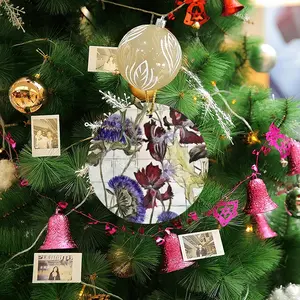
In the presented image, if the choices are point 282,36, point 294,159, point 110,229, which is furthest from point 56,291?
point 282,36

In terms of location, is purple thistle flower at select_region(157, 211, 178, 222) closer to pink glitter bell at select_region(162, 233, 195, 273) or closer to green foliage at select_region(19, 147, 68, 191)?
pink glitter bell at select_region(162, 233, 195, 273)

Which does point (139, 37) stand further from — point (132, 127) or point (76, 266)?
point (76, 266)

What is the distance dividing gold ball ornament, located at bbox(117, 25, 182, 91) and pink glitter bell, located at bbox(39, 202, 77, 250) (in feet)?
0.94

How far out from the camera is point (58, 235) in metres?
0.86

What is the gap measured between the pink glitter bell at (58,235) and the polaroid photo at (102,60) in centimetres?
29

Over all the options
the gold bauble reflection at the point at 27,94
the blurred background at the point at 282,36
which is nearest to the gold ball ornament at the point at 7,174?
the gold bauble reflection at the point at 27,94

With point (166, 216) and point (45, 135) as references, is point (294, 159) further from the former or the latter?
point (45, 135)

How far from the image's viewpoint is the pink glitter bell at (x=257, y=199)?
93 cm

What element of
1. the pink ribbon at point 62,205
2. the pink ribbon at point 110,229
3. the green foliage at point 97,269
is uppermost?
the pink ribbon at point 62,205

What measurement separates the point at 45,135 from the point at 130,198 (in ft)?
0.65

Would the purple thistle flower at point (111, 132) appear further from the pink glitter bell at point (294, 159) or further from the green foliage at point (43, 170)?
the pink glitter bell at point (294, 159)

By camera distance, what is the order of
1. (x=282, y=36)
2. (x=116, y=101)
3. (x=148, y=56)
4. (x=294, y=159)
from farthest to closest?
(x=282, y=36)
(x=294, y=159)
(x=116, y=101)
(x=148, y=56)

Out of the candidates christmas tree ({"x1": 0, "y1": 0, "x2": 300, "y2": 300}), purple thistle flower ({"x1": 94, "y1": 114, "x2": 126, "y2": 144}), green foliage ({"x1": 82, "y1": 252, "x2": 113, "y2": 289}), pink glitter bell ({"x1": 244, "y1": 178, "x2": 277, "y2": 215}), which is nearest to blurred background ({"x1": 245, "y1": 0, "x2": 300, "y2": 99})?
christmas tree ({"x1": 0, "y1": 0, "x2": 300, "y2": 300})

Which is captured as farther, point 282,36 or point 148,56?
Result: point 282,36
